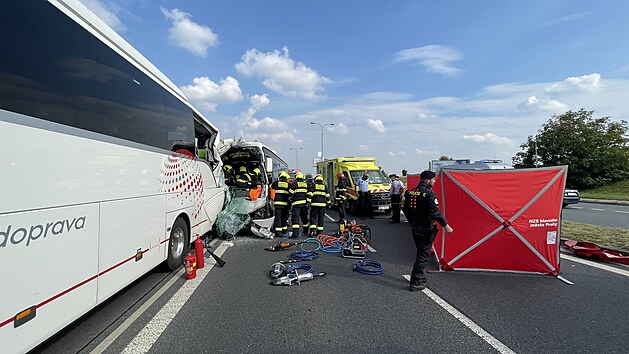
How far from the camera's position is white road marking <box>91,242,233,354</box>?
324 centimetres

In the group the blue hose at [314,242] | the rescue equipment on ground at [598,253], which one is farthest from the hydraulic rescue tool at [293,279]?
the rescue equipment on ground at [598,253]

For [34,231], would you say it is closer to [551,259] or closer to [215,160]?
[215,160]

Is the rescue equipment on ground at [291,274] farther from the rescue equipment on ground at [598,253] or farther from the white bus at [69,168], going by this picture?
the rescue equipment on ground at [598,253]

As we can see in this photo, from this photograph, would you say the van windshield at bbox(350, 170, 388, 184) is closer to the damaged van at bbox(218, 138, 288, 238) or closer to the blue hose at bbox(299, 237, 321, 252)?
the damaged van at bbox(218, 138, 288, 238)

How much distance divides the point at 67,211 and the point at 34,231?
364 millimetres

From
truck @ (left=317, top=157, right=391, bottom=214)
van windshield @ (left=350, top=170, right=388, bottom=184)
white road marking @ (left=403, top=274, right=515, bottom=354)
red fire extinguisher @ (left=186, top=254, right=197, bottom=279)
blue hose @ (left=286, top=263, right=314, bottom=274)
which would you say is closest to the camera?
white road marking @ (left=403, top=274, right=515, bottom=354)

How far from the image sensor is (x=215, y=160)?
28.6ft

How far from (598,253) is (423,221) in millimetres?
4339

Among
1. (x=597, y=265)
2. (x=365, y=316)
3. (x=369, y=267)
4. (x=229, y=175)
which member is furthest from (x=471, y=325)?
(x=229, y=175)

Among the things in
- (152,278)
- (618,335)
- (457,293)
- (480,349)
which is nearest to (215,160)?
(152,278)

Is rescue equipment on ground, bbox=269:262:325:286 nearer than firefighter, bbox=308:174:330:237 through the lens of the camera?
Yes

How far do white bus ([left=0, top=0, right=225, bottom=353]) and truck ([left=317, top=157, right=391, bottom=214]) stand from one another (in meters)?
9.64

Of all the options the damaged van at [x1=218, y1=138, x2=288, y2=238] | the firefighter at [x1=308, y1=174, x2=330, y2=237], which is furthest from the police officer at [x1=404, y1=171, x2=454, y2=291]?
the damaged van at [x1=218, y1=138, x2=288, y2=238]

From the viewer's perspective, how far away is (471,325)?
12.1ft
